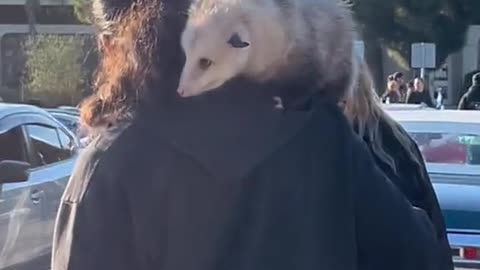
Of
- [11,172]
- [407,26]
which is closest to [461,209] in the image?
[11,172]

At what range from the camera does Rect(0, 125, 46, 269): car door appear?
29.9 feet

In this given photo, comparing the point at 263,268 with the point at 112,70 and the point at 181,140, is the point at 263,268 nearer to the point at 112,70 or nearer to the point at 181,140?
the point at 181,140

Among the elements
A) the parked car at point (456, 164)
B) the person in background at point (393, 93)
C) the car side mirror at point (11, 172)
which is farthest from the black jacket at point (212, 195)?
the person in background at point (393, 93)

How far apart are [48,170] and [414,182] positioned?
7.37 meters

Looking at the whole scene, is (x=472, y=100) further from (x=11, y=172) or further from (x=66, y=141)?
(x=11, y=172)

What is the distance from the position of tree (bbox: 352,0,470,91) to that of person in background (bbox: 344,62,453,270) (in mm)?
39357

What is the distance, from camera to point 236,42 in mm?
2590

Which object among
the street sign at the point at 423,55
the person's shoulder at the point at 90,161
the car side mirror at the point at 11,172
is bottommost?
the street sign at the point at 423,55

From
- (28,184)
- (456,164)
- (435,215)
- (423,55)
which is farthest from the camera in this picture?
(423,55)

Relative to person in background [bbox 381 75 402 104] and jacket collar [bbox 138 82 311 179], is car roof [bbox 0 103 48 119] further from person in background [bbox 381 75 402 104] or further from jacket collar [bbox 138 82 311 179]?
person in background [bbox 381 75 402 104]

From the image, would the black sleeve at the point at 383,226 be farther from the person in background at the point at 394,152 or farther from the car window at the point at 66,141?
the car window at the point at 66,141

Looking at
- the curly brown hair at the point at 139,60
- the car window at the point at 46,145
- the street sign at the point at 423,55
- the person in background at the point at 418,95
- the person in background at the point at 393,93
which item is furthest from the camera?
the street sign at the point at 423,55

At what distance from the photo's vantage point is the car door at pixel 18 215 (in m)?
9.11

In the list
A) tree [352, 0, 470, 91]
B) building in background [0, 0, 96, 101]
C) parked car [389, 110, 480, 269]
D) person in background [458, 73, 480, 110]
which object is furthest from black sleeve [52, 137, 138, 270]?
building in background [0, 0, 96, 101]
